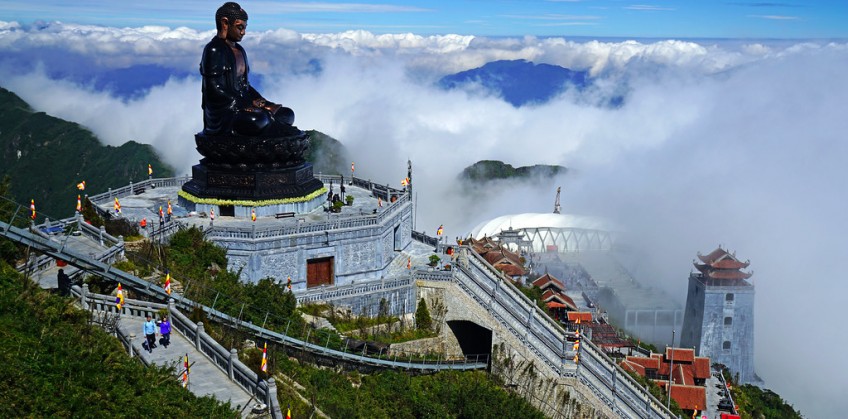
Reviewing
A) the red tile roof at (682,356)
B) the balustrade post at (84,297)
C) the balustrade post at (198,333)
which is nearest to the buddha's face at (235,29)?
the balustrade post at (84,297)

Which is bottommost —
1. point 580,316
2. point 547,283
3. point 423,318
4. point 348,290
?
point 580,316

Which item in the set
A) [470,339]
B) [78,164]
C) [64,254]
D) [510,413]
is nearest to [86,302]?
[64,254]

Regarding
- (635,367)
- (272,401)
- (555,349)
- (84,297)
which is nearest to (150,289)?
(84,297)

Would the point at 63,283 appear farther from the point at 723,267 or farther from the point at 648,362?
the point at 723,267

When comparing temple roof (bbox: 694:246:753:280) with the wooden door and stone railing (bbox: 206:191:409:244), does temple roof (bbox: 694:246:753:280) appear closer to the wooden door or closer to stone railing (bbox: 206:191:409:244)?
stone railing (bbox: 206:191:409:244)

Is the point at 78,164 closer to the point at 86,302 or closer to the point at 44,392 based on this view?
the point at 86,302

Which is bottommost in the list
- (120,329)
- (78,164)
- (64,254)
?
(78,164)
